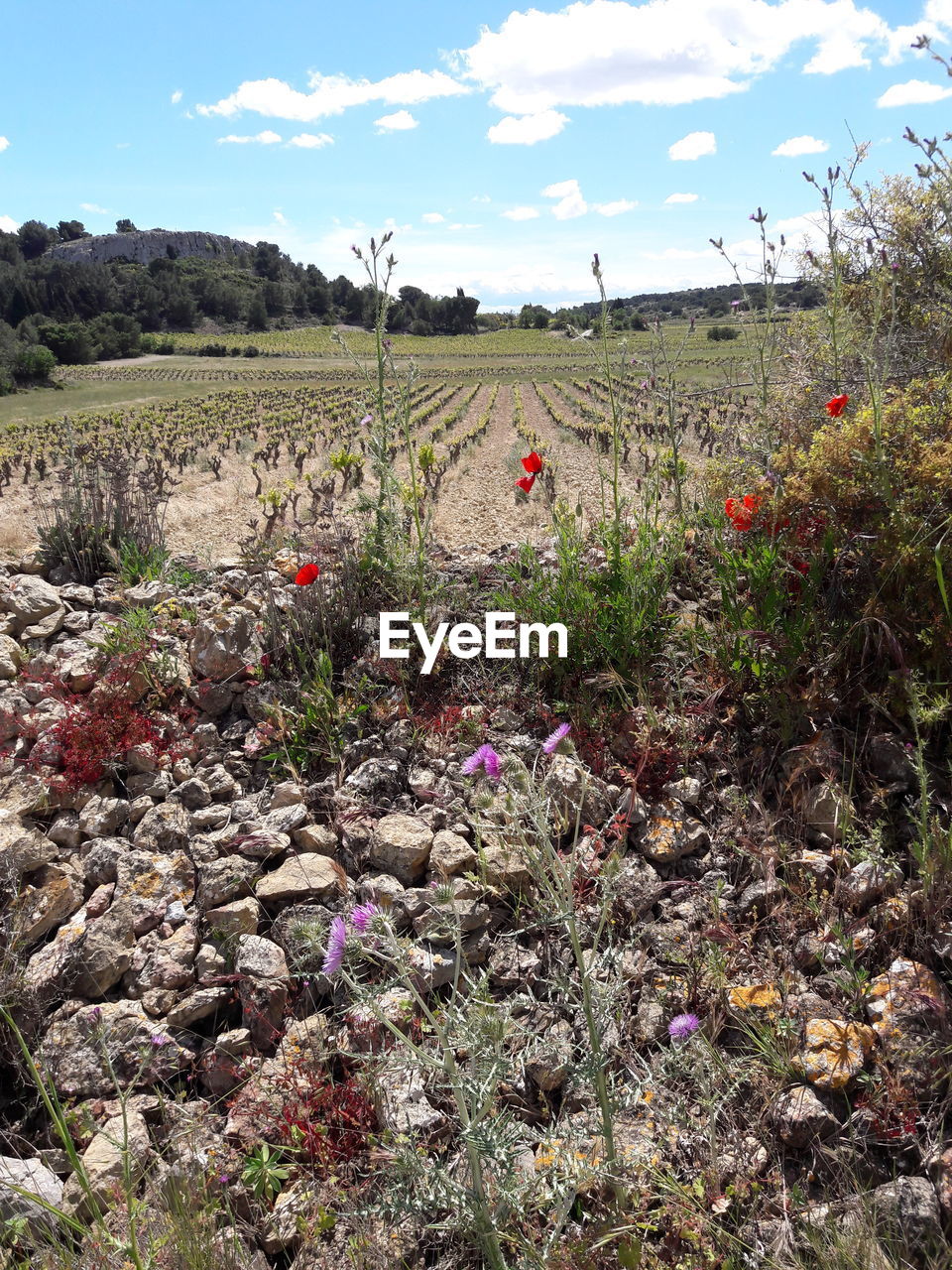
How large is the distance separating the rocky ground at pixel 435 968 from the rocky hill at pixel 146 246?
14520 cm

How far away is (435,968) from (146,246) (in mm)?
171897

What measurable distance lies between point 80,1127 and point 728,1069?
1.73 m

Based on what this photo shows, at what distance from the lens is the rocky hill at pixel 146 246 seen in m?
131

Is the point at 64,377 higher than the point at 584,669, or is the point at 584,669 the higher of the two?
the point at 64,377

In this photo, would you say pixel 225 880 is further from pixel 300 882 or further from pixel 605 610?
pixel 605 610

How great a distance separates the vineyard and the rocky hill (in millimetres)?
119419

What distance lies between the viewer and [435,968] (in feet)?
7.48

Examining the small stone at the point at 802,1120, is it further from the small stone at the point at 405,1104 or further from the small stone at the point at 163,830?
the small stone at the point at 163,830

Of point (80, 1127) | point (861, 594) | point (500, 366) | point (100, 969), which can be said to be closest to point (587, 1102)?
point (80, 1127)

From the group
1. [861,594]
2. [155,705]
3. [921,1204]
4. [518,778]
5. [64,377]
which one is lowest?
[921,1204]

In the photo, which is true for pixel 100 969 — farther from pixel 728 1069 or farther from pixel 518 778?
pixel 728 1069

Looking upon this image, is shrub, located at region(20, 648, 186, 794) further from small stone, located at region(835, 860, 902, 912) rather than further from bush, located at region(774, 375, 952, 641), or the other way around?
bush, located at region(774, 375, 952, 641)

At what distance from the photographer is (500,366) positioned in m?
43.8

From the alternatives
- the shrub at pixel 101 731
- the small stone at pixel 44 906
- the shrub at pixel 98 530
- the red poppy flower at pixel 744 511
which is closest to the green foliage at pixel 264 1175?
the small stone at pixel 44 906
